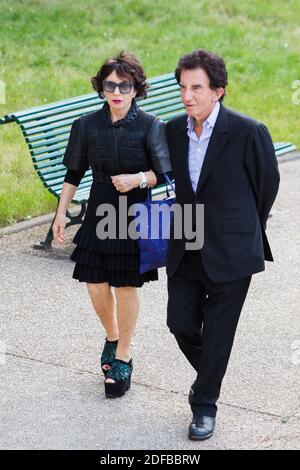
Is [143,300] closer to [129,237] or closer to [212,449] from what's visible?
[129,237]

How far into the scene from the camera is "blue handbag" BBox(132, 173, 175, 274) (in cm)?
581

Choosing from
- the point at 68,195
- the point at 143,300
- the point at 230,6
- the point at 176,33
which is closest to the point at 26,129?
the point at 143,300

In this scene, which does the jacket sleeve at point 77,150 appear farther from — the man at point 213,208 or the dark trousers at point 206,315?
the dark trousers at point 206,315

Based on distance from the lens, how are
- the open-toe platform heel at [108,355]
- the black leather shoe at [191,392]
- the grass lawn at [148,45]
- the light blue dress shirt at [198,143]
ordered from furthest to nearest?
the grass lawn at [148,45], the open-toe platform heel at [108,355], the black leather shoe at [191,392], the light blue dress shirt at [198,143]

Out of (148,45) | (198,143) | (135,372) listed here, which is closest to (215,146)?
(198,143)

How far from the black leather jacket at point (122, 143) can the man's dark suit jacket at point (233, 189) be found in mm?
324

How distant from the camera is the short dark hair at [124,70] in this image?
577cm

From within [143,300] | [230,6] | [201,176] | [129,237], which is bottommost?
[230,6]

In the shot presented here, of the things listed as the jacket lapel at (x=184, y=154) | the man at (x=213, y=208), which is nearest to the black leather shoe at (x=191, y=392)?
the man at (x=213, y=208)

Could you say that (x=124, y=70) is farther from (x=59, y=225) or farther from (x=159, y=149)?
(x=59, y=225)

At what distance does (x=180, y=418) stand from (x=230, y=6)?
12226mm

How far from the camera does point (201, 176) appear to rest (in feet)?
17.7

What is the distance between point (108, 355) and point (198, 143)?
1380 mm

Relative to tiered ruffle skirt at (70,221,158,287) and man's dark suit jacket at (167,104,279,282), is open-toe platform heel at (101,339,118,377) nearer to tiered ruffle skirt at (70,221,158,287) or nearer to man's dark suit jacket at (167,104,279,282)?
tiered ruffle skirt at (70,221,158,287)
